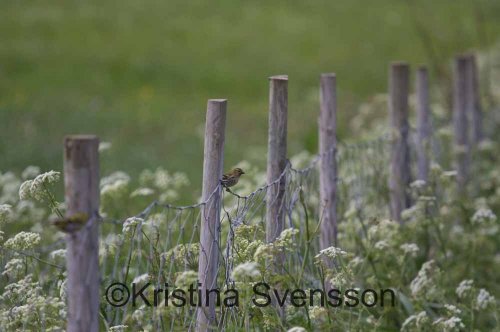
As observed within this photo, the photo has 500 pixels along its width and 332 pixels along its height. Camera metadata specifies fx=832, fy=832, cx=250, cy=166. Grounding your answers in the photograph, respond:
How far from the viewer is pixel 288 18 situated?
22.3 meters

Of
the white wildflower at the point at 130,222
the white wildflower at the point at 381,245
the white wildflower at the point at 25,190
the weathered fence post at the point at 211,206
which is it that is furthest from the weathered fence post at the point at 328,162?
the white wildflower at the point at 25,190

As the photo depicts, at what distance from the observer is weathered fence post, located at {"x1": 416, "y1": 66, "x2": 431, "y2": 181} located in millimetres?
6977

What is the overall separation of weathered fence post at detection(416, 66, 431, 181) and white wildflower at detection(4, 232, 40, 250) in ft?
12.6

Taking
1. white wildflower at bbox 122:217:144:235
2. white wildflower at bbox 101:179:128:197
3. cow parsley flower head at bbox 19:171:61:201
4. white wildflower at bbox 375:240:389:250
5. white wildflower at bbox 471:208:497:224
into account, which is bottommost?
white wildflower at bbox 375:240:389:250

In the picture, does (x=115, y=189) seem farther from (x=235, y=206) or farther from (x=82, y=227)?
(x=82, y=227)

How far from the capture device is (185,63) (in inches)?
703

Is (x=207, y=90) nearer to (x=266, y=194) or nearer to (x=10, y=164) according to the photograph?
(x=10, y=164)

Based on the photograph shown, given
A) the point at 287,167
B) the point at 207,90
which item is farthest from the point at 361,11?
the point at 287,167

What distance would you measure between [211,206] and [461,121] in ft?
16.7

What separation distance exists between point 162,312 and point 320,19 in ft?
65.9

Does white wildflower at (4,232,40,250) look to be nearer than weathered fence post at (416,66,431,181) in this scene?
Yes

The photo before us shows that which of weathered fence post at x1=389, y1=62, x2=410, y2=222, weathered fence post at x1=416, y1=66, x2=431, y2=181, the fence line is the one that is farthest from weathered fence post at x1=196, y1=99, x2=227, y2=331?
weathered fence post at x1=416, y1=66, x2=431, y2=181

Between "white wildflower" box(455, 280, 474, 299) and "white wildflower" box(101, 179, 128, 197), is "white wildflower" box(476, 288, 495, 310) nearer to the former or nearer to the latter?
"white wildflower" box(455, 280, 474, 299)

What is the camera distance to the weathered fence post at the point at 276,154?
14.9 ft
